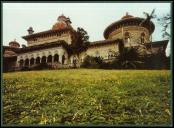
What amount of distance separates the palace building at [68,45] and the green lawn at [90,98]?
118 cm

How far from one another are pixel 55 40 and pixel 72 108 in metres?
8.12

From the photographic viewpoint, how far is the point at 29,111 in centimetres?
1395

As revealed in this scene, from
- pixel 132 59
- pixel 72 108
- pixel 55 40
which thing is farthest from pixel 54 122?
pixel 55 40

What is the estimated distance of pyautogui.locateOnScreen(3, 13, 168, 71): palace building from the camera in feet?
55.4

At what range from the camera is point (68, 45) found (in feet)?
61.4

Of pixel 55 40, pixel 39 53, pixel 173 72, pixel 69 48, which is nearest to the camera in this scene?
pixel 173 72

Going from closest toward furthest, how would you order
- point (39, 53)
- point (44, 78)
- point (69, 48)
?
point (44, 78) < point (69, 48) < point (39, 53)

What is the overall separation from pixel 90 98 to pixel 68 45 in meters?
4.95

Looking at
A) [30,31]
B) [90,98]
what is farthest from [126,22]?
[90,98]

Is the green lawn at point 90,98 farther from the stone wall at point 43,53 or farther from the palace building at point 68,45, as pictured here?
the stone wall at point 43,53

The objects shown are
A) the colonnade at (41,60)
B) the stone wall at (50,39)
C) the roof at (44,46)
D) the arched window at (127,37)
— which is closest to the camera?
the colonnade at (41,60)

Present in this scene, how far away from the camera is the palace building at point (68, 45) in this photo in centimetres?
1689

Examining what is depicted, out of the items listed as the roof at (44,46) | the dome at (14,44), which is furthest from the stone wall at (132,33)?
the dome at (14,44)

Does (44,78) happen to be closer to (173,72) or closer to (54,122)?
(54,122)
